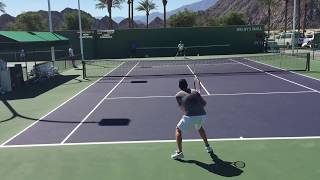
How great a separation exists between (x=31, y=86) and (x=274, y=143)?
56.6 ft

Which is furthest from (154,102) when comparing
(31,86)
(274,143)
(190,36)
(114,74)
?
(190,36)

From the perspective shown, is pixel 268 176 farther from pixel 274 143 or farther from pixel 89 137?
pixel 89 137

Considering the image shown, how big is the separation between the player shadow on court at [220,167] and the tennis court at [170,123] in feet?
0.07

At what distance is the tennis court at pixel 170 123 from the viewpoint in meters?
9.80

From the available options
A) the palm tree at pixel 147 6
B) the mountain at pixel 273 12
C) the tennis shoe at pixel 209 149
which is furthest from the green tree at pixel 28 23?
the tennis shoe at pixel 209 149

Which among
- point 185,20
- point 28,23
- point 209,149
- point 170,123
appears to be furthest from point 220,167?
point 28,23

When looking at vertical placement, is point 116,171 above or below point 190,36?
below

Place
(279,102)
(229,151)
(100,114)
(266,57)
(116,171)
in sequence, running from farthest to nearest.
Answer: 1. (266,57)
2. (279,102)
3. (100,114)
4. (229,151)
5. (116,171)

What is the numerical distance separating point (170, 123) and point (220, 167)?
4.45 meters

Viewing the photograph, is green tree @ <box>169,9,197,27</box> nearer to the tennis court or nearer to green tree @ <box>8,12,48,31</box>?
green tree @ <box>8,12,48,31</box>

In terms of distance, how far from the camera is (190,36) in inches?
1859

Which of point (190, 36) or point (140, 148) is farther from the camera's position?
point (190, 36)

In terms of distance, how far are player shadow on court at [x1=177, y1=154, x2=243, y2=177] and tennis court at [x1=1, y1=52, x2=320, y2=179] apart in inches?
0.8

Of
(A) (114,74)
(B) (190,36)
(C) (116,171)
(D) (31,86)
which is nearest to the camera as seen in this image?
(C) (116,171)
